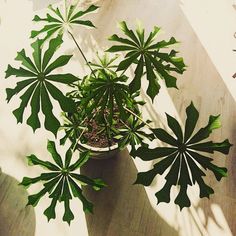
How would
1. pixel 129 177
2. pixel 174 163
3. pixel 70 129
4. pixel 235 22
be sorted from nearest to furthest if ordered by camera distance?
1. pixel 174 163
2. pixel 70 129
3. pixel 129 177
4. pixel 235 22

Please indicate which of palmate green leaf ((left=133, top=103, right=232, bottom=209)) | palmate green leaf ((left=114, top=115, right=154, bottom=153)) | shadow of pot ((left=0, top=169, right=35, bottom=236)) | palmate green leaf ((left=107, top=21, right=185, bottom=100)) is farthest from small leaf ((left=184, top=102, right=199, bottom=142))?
shadow of pot ((left=0, top=169, right=35, bottom=236))

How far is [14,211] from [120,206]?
0.60m

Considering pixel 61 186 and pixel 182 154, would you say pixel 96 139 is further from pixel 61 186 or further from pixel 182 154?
pixel 182 154

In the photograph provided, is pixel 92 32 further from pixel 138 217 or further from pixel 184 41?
pixel 138 217

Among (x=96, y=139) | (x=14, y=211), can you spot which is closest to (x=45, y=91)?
(x=96, y=139)

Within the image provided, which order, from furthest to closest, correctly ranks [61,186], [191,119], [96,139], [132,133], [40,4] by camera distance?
[40,4], [96,139], [132,133], [61,186], [191,119]

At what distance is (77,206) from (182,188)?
2.73 ft

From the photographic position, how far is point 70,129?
4.91 ft

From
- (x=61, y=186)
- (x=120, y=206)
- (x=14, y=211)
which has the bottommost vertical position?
(x=120, y=206)

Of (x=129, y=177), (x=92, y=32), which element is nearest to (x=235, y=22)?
(x=92, y=32)

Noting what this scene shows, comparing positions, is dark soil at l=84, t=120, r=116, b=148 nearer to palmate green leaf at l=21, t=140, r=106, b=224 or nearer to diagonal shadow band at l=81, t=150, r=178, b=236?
diagonal shadow band at l=81, t=150, r=178, b=236

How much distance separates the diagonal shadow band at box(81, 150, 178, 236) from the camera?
Result: 68.0 inches

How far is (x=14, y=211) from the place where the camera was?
1760mm

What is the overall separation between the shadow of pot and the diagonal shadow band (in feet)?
1.08
